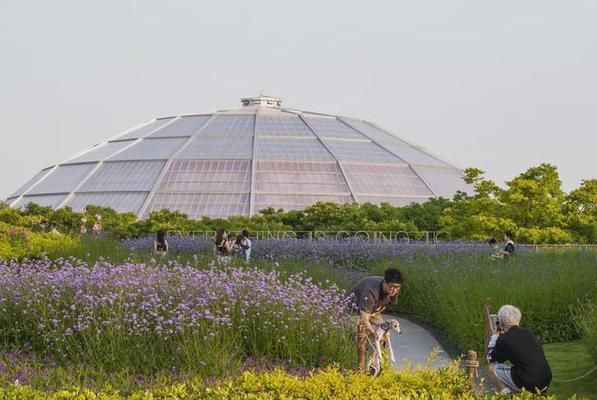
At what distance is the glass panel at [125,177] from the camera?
60.1 m

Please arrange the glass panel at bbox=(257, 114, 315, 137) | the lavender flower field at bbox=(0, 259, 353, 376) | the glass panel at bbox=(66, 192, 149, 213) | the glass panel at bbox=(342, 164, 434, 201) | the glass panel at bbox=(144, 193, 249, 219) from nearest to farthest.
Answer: the lavender flower field at bbox=(0, 259, 353, 376) → the glass panel at bbox=(144, 193, 249, 219) → the glass panel at bbox=(66, 192, 149, 213) → the glass panel at bbox=(342, 164, 434, 201) → the glass panel at bbox=(257, 114, 315, 137)

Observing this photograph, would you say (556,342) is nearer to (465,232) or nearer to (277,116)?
(465,232)

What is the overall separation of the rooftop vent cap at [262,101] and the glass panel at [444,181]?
14350mm

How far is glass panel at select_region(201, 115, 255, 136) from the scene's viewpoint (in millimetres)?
66938

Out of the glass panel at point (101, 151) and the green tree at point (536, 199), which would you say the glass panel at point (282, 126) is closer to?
the glass panel at point (101, 151)

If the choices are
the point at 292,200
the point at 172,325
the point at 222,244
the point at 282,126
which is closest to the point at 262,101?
the point at 282,126

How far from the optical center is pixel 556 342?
17.5 m

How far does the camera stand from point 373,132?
237ft

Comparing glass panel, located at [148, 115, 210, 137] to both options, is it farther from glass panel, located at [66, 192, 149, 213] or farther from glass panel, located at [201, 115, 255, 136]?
glass panel, located at [66, 192, 149, 213]

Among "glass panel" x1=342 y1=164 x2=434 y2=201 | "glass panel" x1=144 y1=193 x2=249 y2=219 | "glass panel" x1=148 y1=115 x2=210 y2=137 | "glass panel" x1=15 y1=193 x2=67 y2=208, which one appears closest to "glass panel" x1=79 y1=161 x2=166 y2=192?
"glass panel" x1=15 y1=193 x2=67 y2=208

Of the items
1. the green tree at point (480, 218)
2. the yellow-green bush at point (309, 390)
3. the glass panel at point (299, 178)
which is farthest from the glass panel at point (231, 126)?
the yellow-green bush at point (309, 390)

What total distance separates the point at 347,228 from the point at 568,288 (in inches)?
1120

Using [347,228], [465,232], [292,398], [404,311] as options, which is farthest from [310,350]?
[347,228]

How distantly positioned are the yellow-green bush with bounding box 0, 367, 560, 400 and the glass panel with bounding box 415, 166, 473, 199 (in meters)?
53.2
